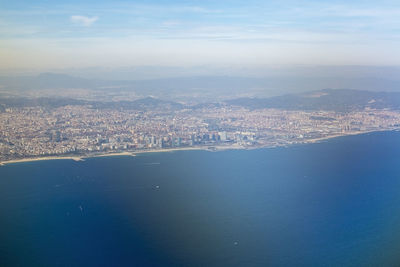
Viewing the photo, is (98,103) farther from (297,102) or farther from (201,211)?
(201,211)

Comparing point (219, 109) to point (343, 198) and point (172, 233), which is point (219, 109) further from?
point (172, 233)

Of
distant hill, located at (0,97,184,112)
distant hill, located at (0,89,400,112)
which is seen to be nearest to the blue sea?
distant hill, located at (0,97,184,112)

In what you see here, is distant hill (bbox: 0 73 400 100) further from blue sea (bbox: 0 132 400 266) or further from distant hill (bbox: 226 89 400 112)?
blue sea (bbox: 0 132 400 266)

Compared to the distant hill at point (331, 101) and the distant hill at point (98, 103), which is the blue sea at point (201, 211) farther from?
the distant hill at point (331, 101)

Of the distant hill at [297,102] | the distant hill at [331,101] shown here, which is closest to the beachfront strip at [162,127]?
the distant hill at [297,102]

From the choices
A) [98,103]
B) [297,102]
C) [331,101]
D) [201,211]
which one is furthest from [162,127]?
[331,101]

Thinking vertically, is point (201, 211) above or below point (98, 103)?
below
